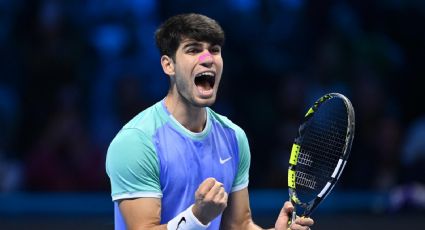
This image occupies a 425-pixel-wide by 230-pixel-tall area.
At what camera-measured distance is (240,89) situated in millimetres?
8906

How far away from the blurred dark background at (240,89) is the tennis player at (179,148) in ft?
12.6

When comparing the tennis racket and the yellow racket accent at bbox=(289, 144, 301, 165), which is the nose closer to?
the tennis racket

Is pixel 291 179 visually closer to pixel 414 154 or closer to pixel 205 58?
pixel 205 58

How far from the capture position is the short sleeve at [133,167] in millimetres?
4035

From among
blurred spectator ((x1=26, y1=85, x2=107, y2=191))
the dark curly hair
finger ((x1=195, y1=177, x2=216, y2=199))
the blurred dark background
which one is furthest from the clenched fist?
blurred spectator ((x1=26, y1=85, x2=107, y2=191))

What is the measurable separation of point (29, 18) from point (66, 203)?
5.71 feet

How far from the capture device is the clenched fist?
374 centimetres

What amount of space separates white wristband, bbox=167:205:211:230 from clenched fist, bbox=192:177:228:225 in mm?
58

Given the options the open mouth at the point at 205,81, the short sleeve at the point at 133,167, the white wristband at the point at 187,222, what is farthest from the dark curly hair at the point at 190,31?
the white wristband at the point at 187,222

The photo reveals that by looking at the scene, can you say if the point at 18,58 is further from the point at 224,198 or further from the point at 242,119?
the point at 224,198

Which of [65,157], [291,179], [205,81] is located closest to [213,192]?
[205,81]

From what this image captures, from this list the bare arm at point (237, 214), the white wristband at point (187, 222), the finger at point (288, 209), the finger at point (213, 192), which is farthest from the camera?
the bare arm at point (237, 214)

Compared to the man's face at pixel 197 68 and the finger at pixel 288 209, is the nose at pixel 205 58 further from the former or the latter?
the finger at pixel 288 209

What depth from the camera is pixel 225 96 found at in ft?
28.9
